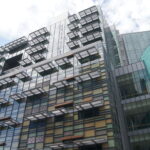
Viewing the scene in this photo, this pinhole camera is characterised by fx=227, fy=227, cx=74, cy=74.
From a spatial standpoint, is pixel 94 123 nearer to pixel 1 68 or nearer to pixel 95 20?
pixel 95 20

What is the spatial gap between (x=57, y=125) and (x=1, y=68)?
1264 inches

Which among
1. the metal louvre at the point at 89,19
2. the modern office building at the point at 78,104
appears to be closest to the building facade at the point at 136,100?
the modern office building at the point at 78,104

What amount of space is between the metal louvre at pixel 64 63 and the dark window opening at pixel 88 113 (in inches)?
439

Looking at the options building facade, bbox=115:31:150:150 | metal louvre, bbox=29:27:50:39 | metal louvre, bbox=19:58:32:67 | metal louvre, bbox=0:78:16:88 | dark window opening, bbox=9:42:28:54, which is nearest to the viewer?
building facade, bbox=115:31:150:150

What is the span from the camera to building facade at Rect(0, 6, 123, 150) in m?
32.0

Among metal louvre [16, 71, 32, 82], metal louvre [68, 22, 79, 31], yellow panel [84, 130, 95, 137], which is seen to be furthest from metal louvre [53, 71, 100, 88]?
metal louvre [68, 22, 79, 31]

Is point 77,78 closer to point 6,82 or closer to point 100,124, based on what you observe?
point 100,124

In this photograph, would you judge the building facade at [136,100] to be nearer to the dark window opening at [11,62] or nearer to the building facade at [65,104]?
the building facade at [65,104]

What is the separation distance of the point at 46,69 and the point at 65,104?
35.2 ft

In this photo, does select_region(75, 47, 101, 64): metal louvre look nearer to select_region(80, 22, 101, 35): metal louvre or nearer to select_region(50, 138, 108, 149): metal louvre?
select_region(80, 22, 101, 35): metal louvre

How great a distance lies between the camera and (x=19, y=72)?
45.4 m

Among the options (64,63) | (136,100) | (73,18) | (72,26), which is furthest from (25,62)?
(136,100)

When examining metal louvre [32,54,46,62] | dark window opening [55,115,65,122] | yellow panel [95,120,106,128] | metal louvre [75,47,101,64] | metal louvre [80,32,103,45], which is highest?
metal louvre [80,32,103,45]

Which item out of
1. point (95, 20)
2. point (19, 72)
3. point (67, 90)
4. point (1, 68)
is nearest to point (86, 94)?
point (67, 90)
